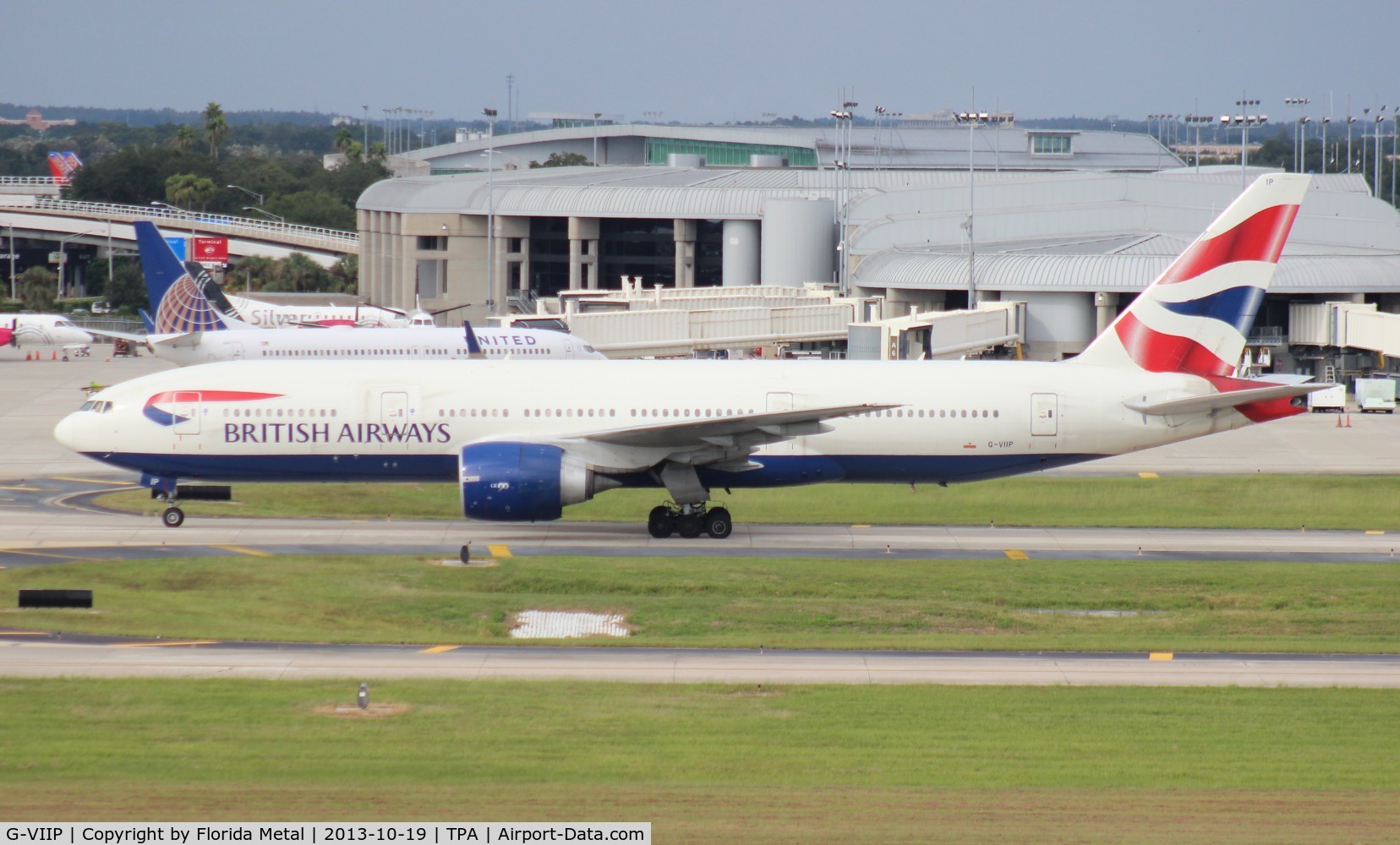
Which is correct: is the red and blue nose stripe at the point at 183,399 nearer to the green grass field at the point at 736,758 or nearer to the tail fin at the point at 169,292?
the green grass field at the point at 736,758

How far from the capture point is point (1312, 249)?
89500 millimetres

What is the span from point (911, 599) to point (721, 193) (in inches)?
3479

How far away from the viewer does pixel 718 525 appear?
125ft

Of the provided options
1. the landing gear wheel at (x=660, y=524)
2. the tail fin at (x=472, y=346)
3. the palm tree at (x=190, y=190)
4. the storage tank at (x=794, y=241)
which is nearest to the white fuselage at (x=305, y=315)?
the storage tank at (x=794, y=241)

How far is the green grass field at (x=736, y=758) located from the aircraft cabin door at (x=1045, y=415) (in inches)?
594

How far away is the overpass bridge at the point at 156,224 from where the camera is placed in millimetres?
158500

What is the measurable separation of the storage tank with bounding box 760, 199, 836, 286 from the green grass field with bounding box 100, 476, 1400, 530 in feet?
208

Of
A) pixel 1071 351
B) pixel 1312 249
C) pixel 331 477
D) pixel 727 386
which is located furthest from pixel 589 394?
pixel 1312 249

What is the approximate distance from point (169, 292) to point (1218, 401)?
46.2m

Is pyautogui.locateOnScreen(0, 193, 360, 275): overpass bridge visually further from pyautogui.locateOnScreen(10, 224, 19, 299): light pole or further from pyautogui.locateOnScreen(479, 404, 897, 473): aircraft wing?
pyautogui.locateOnScreen(479, 404, 897, 473): aircraft wing

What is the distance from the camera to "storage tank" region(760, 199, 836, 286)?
10881cm

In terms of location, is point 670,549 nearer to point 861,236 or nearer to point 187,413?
point 187,413

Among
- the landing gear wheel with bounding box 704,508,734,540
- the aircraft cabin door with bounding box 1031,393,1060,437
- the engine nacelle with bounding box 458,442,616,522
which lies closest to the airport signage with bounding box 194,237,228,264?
the engine nacelle with bounding box 458,442,616,522

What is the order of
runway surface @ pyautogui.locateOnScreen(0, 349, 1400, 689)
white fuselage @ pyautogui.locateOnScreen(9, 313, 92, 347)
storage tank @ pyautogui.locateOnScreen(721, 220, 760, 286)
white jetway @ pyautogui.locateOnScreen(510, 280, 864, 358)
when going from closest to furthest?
runway surface @ pyautogui.locateOnScreen(0, 349, 1400, 689) → white jetway @ pyautogui.locateOnScreen(510, 280, 864, 358) → white fuselage @ pyautogui.locateOnScreen(9, 313, 92, 347) → storage tank @ pyautogui.locateOnScreen(721, 220, 760, 286)
